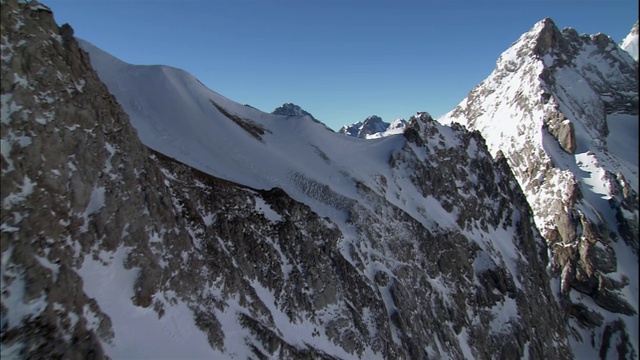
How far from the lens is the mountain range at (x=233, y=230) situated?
77.9ft

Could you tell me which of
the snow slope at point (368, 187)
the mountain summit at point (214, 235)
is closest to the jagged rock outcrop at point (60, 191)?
the mountain summit at point (214, 235)

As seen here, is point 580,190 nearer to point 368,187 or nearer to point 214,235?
point 368,187

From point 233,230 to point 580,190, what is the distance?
148886mm

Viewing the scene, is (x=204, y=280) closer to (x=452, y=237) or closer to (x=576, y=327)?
(x=452, y=237)

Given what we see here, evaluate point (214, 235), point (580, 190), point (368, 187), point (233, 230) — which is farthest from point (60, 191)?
point (580, 190)

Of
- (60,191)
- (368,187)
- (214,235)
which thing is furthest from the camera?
(368,187)

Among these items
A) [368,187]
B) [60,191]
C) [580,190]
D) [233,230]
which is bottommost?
[233,230]

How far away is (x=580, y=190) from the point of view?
144875mm

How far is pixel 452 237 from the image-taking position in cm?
6931

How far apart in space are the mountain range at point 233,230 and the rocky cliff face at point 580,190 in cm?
1231

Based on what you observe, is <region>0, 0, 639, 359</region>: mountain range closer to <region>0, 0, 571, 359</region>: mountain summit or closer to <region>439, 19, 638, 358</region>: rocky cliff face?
<region>0, 0, 571, 359</region>: mountain summit

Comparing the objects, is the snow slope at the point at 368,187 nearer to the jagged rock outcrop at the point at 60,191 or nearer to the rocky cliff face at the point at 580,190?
the jagged rock outcrop at the point at 60,191

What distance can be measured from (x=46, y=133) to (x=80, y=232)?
676 cm

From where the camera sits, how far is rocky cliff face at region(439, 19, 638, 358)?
120m
